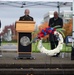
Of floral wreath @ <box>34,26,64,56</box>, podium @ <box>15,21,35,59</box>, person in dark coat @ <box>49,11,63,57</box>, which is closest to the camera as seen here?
podium @ <box>15,21,35,59</box>

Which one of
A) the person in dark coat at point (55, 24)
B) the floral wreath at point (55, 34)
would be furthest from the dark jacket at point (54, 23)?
the floral wreath at point (55, 34)

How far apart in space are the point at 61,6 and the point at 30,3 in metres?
1.25

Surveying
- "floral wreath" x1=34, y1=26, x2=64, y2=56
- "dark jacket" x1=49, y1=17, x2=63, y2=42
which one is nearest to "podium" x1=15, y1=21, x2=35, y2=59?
"floral wreath" x1=34, y1=26, x2=64, y2=56

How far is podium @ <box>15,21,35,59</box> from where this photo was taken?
37.9ft

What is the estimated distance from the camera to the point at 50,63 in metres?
10.3

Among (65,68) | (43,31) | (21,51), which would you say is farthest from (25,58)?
(65,68)

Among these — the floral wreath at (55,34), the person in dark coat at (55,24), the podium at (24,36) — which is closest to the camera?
the podium at (24,36)

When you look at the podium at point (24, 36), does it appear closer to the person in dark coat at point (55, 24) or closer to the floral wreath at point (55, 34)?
the floral wreath at point (55, 34)

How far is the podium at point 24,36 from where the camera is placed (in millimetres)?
11555

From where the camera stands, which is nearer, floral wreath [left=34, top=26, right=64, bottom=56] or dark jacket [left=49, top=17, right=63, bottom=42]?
floral wreath [left=34, top=26, right=64, bottom=56]

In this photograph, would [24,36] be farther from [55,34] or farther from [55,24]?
[55,24]

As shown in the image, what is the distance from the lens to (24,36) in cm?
1184

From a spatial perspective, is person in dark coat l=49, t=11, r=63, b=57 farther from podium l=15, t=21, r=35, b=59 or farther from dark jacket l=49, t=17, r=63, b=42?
podium l=15, t=21, r=35, b=59

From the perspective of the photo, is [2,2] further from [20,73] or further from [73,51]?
[20,73]
